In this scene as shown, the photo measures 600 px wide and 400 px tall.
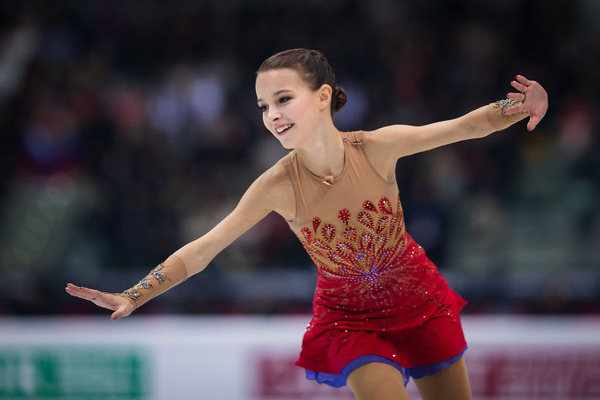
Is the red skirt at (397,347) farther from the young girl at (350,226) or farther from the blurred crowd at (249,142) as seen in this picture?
the blurred crowd at (249,142)

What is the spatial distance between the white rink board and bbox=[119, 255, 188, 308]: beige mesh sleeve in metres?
2.68

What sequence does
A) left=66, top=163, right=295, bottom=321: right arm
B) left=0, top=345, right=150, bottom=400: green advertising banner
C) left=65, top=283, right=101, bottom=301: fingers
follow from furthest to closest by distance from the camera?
left=0, top=345, right=150, bottom=400: green advertising banner
left=66, top=163, right=295, bottom=321: right arm
left=65, top=283, right=101, bottom=301: fingers

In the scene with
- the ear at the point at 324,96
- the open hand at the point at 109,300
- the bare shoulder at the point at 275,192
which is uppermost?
the ear at the point at 324,96

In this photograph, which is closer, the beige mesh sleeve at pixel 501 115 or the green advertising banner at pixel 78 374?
the beige mesh sleeve at pixel 501 115

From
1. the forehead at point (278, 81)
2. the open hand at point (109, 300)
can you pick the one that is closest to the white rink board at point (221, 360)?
the open hand at point (109, 300)

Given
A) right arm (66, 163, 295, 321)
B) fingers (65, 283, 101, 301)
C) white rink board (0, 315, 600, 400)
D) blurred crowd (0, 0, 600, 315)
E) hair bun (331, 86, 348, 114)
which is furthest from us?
blurred crowd (0, 0, 600, 315)

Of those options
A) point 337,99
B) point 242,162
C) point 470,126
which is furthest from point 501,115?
point 242,162

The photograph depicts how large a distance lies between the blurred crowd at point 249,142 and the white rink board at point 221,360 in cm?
65

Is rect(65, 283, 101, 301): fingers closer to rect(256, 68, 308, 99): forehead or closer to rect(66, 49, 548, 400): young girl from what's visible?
rect(66, 49, 548, 400): young girl

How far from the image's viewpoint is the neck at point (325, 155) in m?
3.05

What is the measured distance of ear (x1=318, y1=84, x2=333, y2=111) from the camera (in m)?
3.05

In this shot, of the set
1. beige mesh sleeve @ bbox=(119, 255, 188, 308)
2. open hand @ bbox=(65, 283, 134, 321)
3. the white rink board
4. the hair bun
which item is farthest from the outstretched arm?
the white rink board

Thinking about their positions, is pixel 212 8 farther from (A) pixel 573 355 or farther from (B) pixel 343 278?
(B) pixel 343 278

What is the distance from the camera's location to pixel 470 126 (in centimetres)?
299
